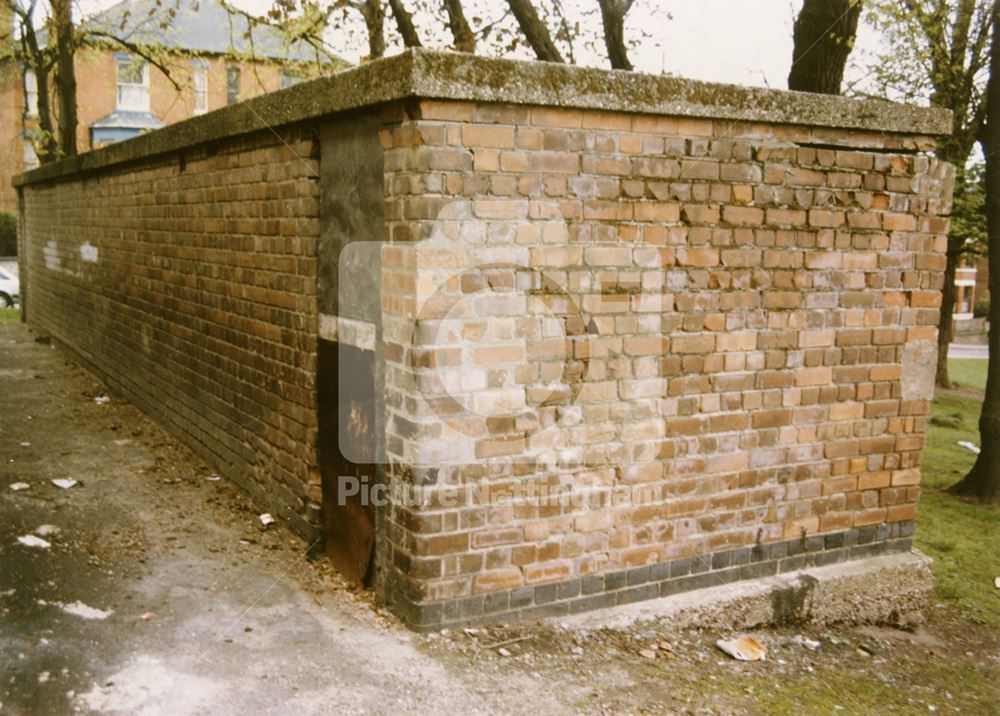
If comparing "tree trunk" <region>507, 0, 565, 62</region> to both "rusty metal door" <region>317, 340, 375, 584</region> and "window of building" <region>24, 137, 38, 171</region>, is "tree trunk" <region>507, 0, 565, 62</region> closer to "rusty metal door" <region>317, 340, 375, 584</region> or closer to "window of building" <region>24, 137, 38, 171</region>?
"rusty metal door" <region>317, 340, 375, 584</region>

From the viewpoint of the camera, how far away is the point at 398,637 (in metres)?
3.67

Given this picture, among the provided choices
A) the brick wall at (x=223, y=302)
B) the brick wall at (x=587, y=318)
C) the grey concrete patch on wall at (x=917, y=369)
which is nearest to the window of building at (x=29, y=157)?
the brick wall at (x=223, y=302)

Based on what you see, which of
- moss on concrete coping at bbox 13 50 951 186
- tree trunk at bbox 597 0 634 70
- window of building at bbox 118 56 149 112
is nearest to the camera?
moss on concrete coping at bbox 13 50 951 186

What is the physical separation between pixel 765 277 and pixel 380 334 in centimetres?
193

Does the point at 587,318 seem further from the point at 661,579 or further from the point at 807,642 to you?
the point at 807,642

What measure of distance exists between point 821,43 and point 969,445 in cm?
695

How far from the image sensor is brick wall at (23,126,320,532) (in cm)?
465

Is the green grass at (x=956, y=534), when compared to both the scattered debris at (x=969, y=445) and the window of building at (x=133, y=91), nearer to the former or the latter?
the scattered debris at (x=969, y=445)

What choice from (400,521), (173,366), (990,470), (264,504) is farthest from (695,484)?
(990,470)

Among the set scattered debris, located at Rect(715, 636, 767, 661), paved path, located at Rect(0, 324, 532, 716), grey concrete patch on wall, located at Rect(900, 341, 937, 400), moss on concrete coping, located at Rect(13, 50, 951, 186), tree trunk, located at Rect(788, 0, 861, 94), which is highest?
tree trunk, located at Rect(788, 0, 861, 94)

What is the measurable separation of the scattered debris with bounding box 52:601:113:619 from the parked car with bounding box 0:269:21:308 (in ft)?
65.9

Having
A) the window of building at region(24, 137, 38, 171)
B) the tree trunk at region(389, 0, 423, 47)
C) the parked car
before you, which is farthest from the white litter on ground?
the window of building at region(24, 137, 38, 171)

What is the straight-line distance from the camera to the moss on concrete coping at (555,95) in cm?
334

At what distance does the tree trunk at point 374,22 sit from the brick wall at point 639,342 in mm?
9747
